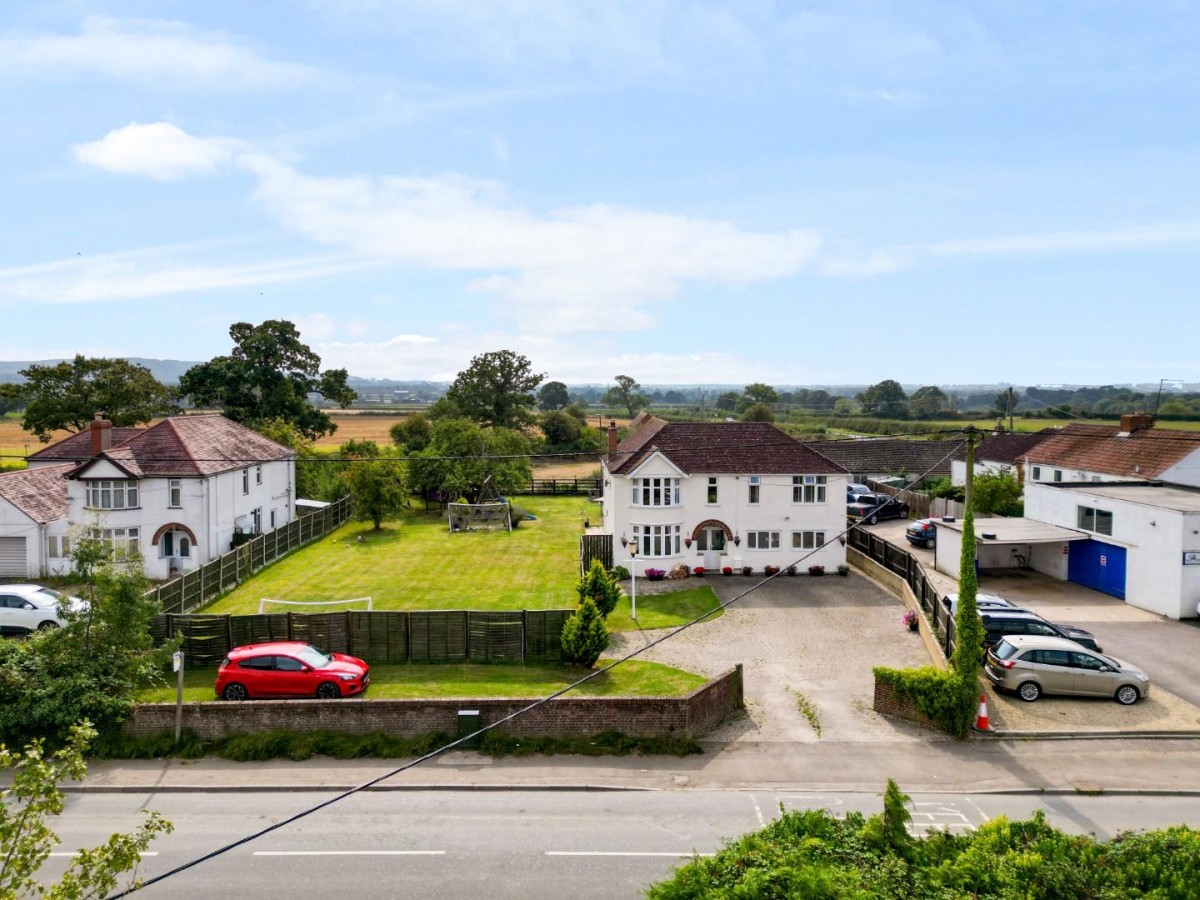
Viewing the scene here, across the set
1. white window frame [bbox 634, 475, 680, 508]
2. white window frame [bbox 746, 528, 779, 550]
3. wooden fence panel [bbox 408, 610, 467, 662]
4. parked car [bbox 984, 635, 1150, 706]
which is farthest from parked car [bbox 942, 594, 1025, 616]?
wooden fence panel [bbox 408, 610, 467, 662]

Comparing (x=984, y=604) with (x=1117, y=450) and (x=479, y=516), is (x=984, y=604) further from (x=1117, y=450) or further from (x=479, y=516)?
(x=479, y=516)

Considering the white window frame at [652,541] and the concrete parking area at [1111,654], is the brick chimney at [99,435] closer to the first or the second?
the white window frame at [652,541]

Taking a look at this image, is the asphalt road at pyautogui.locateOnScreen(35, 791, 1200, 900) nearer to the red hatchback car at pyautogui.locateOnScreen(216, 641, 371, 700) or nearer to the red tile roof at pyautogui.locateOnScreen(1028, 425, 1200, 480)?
the red hatchback car at pyautogui.locateOnScreen(216, 641, 371, 700)

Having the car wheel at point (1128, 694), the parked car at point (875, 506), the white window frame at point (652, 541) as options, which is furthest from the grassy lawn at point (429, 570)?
the car wheel at point (1128, 694)

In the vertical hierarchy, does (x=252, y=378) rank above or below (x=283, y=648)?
above

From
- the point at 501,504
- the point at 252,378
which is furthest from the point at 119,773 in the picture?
the point at 252,378

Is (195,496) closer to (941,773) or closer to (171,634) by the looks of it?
(171,634)

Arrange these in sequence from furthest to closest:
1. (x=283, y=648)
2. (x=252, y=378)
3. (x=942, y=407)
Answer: (x=942, y=407)
(x=252, y=378)
(x=283, y=648)
